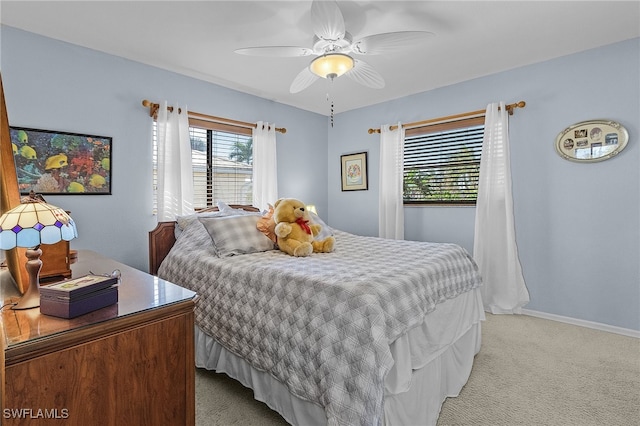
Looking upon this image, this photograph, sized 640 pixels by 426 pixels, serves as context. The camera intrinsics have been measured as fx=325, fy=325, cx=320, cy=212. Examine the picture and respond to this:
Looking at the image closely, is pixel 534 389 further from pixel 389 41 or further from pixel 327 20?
pixel 327 20

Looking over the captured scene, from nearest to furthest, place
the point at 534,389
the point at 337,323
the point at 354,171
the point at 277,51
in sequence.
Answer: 1. the point at 337,323
2. the point at 534,389
3. the point at 277,51
4. the point at 354,171

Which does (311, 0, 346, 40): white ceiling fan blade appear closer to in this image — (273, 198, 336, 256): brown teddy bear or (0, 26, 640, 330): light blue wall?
(273, 198, 336, 256): brown teddy bear

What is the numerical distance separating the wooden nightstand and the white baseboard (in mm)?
3340

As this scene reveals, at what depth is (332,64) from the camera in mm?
2258

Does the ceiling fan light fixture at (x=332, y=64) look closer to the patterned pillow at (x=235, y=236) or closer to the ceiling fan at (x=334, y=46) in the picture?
the ceiling fan at (x=334, y=46)

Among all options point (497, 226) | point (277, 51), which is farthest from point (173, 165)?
point (497, 226)

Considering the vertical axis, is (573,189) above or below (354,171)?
below

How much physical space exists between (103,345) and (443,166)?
367cm

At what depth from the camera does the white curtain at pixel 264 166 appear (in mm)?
3873

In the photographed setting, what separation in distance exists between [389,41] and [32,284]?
2158 mm

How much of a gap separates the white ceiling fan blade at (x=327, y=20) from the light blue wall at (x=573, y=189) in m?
2.22

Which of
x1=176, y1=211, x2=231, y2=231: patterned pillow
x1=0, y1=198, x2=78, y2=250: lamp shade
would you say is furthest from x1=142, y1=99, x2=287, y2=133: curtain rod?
x1=0, y1=198, x2=78, y2=250: lamp shade

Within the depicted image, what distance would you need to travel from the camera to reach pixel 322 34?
6.68 feet

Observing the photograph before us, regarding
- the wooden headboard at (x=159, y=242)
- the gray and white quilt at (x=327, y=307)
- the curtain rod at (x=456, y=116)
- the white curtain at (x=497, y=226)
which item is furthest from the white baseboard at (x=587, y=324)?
the wooden headboard at (x=159, y=242)
